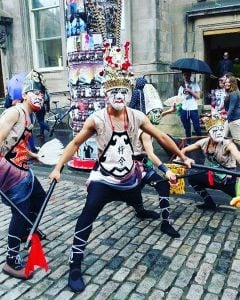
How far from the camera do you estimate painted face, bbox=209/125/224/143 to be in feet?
14.0

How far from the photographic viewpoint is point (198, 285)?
119 inches

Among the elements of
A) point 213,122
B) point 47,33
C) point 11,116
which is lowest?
point 213,122

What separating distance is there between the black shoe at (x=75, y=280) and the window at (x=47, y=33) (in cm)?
1141

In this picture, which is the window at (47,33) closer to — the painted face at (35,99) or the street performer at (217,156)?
the street performer at (217,156)

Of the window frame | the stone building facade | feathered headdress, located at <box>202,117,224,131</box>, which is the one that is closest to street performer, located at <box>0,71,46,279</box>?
feathered headdress, located at <box>202,117,224,131</box>

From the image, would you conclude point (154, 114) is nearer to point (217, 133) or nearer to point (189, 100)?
point (217, 133)

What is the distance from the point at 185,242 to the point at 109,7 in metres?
4.08

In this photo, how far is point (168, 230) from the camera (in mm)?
3988

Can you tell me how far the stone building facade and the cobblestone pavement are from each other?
5.90 metres

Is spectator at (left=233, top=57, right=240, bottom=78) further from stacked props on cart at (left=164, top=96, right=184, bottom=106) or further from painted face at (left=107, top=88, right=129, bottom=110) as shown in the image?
painted face at (left=107, top=88, right=129, bottom=110)

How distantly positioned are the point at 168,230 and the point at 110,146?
1.37m

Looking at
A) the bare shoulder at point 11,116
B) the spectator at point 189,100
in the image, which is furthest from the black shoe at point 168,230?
the spectator at point 189,100

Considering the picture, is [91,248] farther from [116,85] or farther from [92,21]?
[92,21]

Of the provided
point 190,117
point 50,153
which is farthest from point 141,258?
point 190,117
